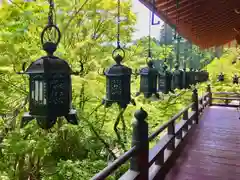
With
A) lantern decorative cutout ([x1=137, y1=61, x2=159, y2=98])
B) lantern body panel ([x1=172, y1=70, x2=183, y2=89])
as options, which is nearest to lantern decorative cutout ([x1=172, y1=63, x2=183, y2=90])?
lantern body panel ([x1=172, y1=70, x2=183, y2=89])

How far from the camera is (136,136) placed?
113 inches

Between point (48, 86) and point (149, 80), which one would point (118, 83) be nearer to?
point (149, 80)

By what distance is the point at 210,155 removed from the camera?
4.82 m

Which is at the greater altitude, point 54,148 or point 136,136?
point 136,136

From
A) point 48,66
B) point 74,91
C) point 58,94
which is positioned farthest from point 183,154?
point 48,66

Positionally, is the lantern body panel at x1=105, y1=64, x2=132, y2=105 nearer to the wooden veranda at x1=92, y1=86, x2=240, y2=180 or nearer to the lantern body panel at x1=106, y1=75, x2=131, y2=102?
the lantern body panel at x1=106, y1=75, x2=131, y2=102

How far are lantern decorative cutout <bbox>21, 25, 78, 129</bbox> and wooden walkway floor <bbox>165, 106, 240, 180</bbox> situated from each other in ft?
9.13

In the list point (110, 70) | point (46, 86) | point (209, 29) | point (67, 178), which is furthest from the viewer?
point (209, 29)

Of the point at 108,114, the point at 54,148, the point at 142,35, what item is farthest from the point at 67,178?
the point at 142,35

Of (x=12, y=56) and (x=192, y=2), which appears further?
(x=192, y=2)

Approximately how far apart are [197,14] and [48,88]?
3.52 metres

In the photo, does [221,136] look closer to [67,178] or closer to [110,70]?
[67,178]

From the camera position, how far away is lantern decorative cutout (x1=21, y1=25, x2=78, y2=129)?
133 centimetres

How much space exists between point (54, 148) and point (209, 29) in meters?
3.97
